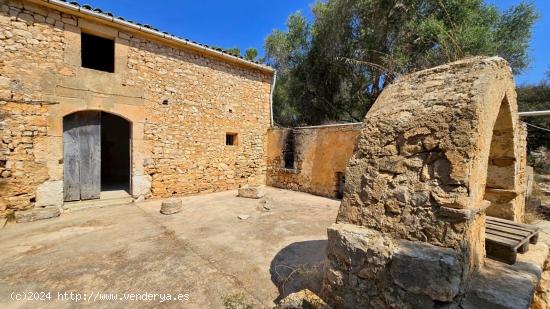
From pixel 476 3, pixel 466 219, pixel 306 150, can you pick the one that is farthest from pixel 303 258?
pixel 476 3

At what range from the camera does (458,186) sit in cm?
162

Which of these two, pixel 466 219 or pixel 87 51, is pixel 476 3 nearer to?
pixel 466 219

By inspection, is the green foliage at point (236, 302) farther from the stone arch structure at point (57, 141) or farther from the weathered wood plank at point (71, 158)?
the weathered wood plank at point (71, 158)

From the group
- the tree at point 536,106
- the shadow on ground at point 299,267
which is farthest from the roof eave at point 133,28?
the tree at point 536,106

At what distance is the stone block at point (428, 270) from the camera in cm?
144

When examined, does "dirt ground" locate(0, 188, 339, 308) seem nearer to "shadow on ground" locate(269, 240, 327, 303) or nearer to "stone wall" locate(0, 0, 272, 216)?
"shadow on ground" locate(269, 240, 327, 303)

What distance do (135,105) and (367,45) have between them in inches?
360

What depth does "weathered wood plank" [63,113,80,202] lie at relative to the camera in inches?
210

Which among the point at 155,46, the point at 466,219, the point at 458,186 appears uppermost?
the point at 155,46

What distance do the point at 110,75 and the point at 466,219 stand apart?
7044mm

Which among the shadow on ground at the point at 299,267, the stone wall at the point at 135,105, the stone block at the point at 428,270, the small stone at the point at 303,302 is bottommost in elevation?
the shadow on ground at the point at 299,267

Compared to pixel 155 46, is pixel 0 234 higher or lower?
lower

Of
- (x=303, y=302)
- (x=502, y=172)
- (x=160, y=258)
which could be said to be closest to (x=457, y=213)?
(x=303, y=302)

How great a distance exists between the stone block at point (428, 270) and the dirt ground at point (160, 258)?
1154mm
